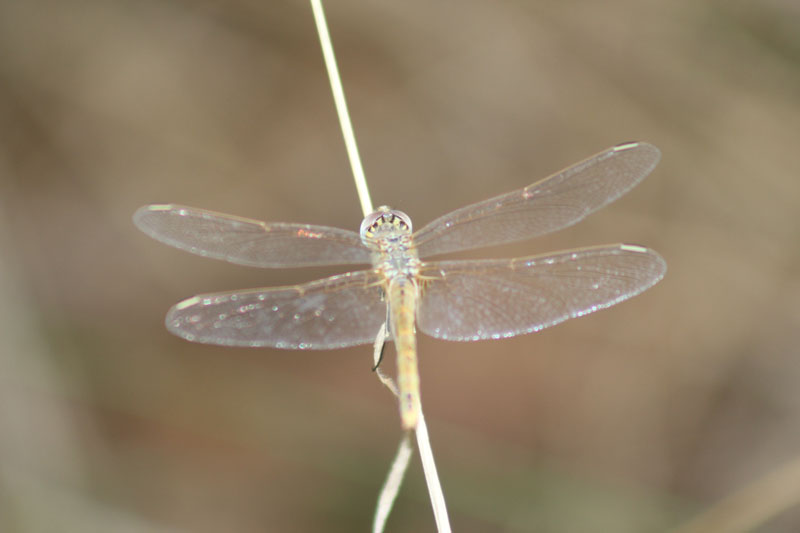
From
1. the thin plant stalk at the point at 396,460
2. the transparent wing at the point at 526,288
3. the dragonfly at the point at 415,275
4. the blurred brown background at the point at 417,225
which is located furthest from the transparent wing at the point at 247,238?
the blurred brown background at the point at 417,225

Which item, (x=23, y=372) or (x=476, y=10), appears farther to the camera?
(x=476, y=10)

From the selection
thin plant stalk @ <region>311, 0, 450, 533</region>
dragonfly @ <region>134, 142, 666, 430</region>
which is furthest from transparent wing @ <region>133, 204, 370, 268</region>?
thin plant stalk @ <region>311, 0, 450, 533</region>

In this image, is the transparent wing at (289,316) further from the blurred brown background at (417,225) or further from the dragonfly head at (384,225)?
the blurred brown background at (417,225)

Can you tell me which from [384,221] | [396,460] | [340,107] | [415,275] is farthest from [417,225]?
[396,460]

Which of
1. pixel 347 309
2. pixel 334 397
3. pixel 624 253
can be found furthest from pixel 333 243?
pixel 334 397

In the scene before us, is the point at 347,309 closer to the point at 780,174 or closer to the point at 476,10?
the point at 476,10
